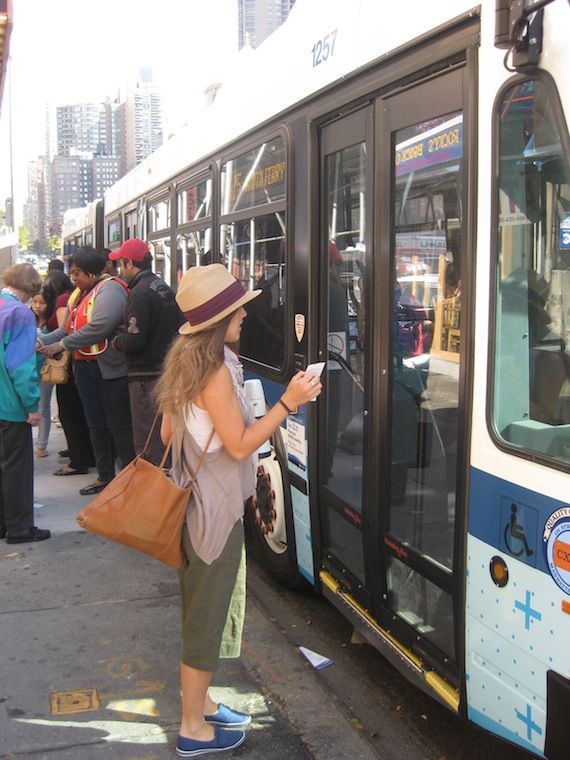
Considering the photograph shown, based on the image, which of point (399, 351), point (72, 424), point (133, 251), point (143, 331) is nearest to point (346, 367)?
point (399, 351)

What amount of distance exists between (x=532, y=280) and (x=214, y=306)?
1.02 m

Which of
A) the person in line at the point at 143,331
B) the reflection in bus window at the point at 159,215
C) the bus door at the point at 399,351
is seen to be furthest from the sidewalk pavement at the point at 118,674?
the reflection in bus window at the point at 159,215

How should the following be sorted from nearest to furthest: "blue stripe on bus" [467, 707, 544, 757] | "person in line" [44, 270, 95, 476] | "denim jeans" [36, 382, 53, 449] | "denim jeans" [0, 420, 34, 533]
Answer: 1. "blue stripe on bus" [467, 707, 544, 757]
2. "denim jeans" [0, 420, 34, 533]
3. "person in line" [44, 270, 95, 476]
4. "denim jeans" [36, 382, 53, 449]

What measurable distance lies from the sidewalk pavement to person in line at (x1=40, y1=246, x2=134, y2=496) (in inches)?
53.3

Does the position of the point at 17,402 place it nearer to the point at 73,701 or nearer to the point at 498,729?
the point at 73,701

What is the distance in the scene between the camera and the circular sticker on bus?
2.05 metres

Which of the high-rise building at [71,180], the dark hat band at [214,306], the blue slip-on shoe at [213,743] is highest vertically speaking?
the high-rise building at [71,180]

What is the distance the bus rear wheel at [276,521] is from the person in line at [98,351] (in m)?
1.89

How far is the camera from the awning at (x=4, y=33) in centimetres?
687

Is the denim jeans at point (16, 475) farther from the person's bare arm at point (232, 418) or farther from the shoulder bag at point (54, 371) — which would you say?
the person's bare arm at point (232, 418)

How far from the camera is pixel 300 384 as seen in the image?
2.52 m

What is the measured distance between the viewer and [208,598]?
273 cm

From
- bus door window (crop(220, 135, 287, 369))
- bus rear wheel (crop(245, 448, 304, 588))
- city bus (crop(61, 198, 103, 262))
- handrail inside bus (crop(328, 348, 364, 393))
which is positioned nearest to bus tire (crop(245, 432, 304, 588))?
bus rear wheel (crop(245, 448, 304, 588))

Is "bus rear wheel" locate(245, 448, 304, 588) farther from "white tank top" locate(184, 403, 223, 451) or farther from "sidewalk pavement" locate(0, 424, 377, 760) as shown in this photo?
"white tank top" locate(184, 403, 223, 451)
